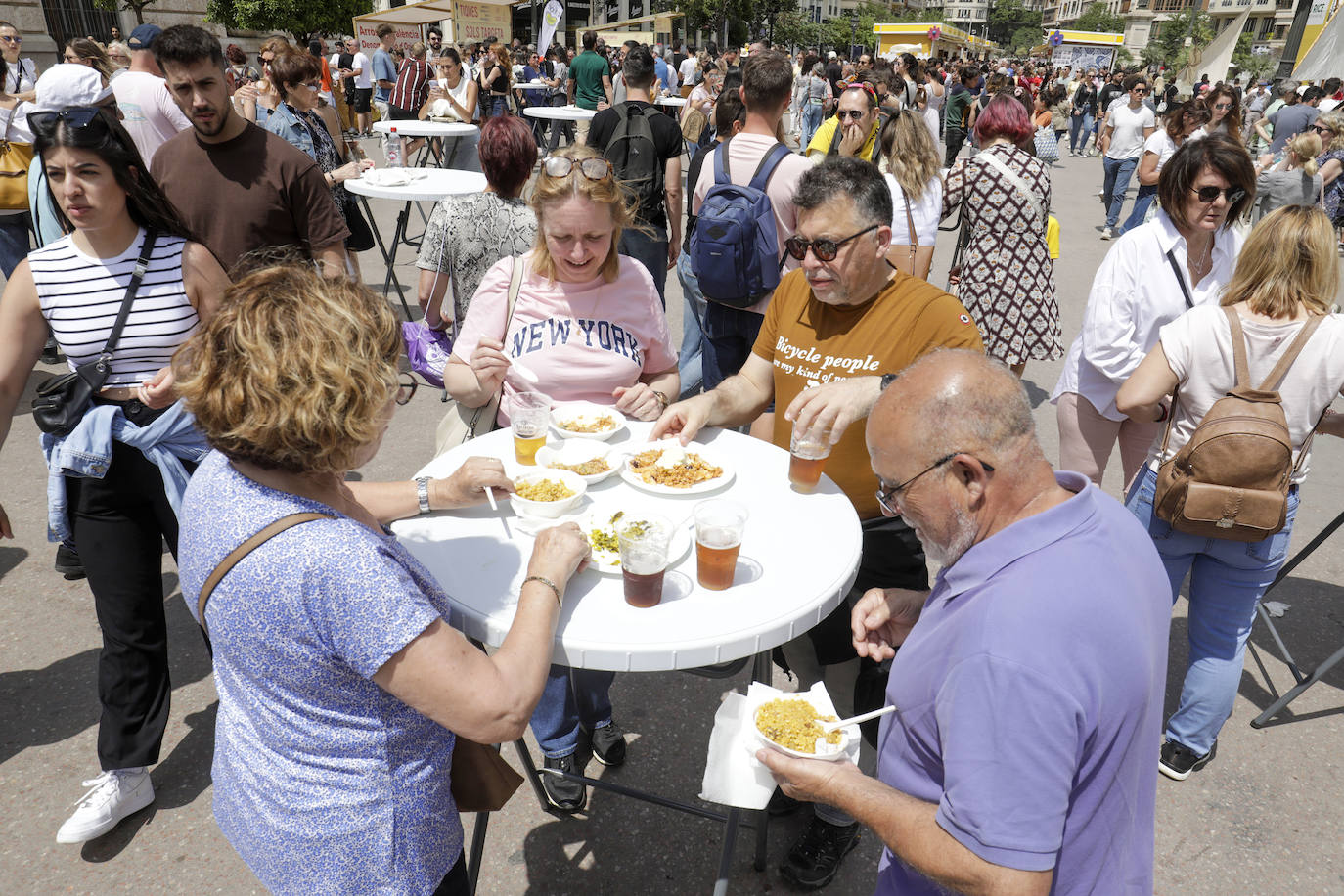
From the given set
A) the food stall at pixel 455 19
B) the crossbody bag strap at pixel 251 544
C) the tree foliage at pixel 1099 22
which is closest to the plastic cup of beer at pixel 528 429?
the crossbody bag strap at pixel 251 544

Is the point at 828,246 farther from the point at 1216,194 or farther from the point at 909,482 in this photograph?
the point at 1216,194

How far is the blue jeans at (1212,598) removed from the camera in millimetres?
2609

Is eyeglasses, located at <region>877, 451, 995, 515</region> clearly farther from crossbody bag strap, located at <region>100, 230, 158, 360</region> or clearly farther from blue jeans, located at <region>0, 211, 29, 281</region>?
blue jeans, located at <region>0, 211, 29, 281</region>

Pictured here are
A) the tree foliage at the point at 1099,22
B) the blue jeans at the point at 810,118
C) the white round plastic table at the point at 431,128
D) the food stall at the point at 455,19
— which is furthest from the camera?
the tree foliage at the point at 1099,22

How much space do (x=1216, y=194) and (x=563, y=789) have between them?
3.25 m

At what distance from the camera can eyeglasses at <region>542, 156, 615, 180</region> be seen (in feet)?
8.64

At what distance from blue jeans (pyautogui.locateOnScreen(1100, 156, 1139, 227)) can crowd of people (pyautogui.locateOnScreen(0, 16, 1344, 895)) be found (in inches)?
294

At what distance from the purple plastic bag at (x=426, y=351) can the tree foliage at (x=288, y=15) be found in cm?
3605

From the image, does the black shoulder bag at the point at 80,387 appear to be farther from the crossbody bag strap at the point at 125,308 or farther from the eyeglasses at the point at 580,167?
the eyeglasses at the point at 580,167

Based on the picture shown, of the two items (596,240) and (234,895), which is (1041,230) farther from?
(234,895)

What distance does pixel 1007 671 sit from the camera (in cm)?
117

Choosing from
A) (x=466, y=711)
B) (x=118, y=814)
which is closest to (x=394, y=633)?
(x=466, y=711)

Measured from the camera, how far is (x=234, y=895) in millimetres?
2395

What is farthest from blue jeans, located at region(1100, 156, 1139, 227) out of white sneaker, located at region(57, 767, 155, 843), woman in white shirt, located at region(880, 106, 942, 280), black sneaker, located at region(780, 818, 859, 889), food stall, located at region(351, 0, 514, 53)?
food stall, located at region(351, 0, 514, 53)
